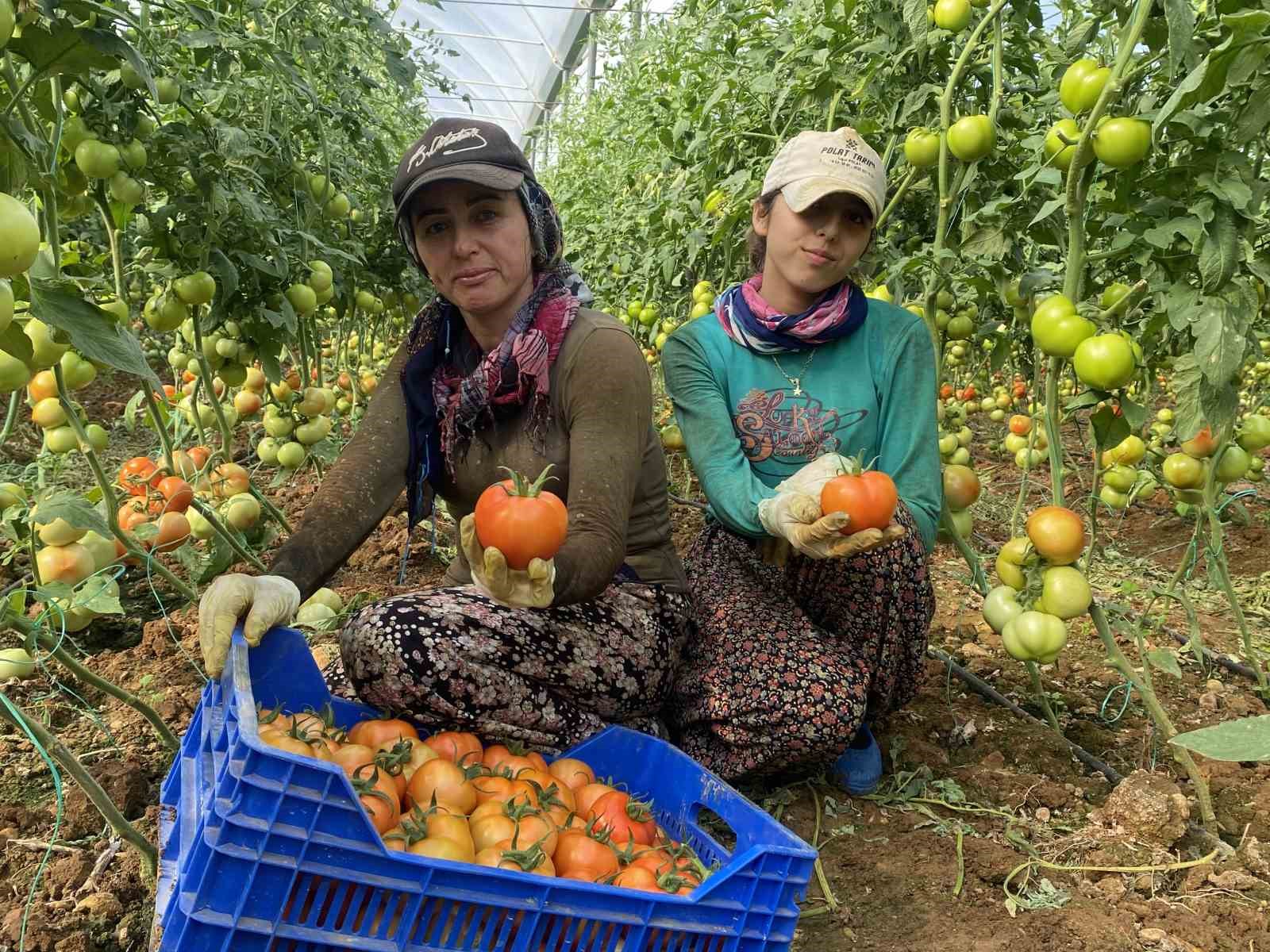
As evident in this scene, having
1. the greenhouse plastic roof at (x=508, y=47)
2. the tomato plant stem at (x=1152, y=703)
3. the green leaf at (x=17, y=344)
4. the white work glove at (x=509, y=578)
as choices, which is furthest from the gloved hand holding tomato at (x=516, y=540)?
the greenhouse plastic roof at (x=508, y=47)

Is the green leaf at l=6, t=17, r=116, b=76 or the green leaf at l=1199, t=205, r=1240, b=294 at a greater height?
the green leaf at l=1199, t=205, r=1240, b=294

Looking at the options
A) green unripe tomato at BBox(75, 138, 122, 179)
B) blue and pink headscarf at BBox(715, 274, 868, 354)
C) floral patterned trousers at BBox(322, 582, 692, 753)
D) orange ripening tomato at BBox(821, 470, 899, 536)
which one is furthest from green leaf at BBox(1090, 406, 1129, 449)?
green unripe tomato at BBox(75, 138, 122, 179)

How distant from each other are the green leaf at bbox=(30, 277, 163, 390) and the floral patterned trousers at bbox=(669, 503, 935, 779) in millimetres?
1165

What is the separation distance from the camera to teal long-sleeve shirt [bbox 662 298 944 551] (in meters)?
1.91

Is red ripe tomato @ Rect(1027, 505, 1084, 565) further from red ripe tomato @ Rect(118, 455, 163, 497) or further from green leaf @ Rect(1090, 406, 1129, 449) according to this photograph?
red ripe tomato @ Rect(118, 455, 163, 497)

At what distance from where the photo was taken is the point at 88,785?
1318 millimetres

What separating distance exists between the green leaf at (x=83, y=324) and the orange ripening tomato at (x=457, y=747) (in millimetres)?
739

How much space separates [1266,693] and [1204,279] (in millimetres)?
1241

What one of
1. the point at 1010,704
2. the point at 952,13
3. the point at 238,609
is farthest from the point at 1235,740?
the point at 1010,704

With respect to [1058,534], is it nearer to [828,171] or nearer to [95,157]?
[828,171]

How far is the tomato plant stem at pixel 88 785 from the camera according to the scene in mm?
1235

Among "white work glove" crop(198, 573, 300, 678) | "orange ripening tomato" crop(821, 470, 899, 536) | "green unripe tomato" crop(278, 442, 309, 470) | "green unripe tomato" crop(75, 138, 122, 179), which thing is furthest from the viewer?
"green unripe tomato" crop(278, 442, 309, 470)

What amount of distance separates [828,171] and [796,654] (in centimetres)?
88

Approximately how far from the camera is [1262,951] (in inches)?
55.3
